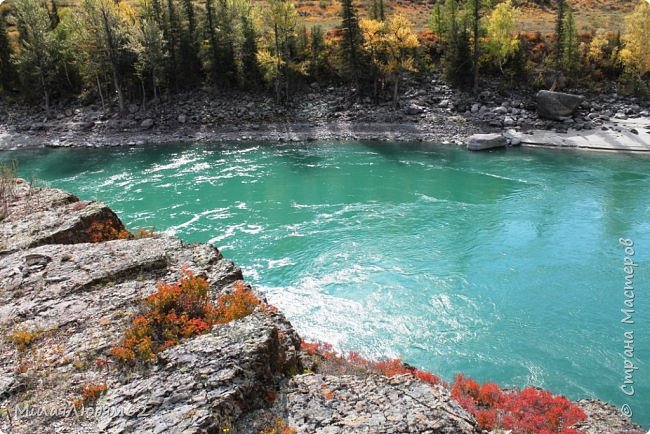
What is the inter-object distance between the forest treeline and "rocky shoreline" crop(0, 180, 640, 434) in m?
46.2

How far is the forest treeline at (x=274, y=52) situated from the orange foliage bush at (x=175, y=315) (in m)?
46.9

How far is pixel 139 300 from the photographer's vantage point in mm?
12336

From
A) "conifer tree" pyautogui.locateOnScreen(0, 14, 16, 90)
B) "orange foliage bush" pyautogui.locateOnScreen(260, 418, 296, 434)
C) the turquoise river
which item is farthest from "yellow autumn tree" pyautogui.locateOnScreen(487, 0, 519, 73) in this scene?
"conifer tree" pyautogui.locateOnScreen(0, 14, 16, 90)

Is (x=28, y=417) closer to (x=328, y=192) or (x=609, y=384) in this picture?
(x=609, y=384)

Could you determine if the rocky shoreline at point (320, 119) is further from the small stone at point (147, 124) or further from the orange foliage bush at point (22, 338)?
the orange foliage bush at point (22, 338)

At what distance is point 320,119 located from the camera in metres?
55.2

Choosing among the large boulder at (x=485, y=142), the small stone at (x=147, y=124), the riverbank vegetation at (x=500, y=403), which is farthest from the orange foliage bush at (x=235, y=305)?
the small stone at (x=147, y=124)

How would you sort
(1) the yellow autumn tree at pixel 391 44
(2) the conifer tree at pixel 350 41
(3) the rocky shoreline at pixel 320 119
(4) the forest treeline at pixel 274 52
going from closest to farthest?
(3) the rocky shoreline at pixel 320 119
(1) the yellow autumn tree at pixel 391 44
(4) the forest treeline at pixel 274 52
(2) the conifer tree at pixel 350 41

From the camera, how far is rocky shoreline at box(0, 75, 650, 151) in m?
49.2

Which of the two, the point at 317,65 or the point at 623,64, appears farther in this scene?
the point at 317,65

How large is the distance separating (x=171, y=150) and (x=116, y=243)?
35501mm

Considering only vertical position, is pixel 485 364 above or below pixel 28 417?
below

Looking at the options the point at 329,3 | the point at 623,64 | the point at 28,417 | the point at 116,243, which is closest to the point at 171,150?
the point at 116,243

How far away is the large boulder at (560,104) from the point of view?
1955 inches
